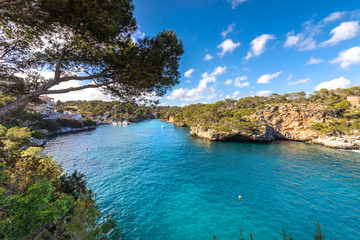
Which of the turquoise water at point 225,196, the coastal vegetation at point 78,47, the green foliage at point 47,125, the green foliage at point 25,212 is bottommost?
the turquoise water at point 225,196

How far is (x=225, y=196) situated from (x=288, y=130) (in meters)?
39.8

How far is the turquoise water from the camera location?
8305 mm

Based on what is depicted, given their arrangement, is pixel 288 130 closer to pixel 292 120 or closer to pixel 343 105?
pixel 292 120

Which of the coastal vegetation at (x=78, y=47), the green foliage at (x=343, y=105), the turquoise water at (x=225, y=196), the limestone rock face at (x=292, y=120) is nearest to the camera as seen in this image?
the coastal vegetation at (x=78, y=47)

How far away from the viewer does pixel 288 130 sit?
38.3 metres

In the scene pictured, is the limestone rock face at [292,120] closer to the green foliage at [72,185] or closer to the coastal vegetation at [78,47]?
the coastal vegetation at [78,47]

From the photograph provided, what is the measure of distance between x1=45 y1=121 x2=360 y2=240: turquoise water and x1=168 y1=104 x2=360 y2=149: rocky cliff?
12285 millimetres

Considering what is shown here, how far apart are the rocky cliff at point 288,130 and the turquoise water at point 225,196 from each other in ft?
40.3

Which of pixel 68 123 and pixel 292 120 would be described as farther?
pixel 68 123

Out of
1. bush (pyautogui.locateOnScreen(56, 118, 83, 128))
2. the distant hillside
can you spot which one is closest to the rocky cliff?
the distant hillside

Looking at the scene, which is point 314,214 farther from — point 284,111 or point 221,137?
point 284,111

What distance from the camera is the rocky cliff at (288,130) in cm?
2935

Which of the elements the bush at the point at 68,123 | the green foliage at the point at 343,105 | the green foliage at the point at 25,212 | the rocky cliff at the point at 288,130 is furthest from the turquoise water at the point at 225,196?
the bush at the point at 68,123

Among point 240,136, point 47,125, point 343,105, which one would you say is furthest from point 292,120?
point 47,125
